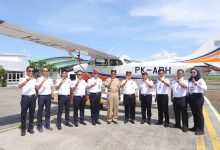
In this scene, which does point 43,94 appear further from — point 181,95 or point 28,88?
point 181,95

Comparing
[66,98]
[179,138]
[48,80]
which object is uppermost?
[48,80]

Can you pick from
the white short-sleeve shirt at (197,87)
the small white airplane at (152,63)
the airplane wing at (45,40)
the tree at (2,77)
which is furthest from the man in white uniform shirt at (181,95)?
the tree at (2,77)

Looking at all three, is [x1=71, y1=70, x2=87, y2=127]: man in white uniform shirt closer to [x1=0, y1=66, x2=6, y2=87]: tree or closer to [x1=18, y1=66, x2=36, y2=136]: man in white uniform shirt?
[x1=18, y1=66, x2=36, y2=136]: man in white uniform shirt

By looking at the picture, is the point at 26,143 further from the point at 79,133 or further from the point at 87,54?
the point at 87,54

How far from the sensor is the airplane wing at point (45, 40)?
7.37 meters

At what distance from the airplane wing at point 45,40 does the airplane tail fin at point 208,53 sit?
13.5 ft

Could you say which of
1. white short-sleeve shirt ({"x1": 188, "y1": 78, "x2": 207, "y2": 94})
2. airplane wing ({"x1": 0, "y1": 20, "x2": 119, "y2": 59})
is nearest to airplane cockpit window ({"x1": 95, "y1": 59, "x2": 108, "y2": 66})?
airplane wing ({"x1": 0, "y1": 20, "x2": 119, "y2": 59})

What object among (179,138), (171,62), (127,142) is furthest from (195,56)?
(127,142)

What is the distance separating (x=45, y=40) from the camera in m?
9.98

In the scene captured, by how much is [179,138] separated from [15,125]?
15.8 ft

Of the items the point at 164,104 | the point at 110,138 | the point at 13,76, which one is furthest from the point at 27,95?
the point at 13,76

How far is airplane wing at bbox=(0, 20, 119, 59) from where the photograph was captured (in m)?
7.37

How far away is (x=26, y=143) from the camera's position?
570 cm

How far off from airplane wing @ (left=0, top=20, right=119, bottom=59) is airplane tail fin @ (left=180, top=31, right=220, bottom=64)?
13.5 ft
